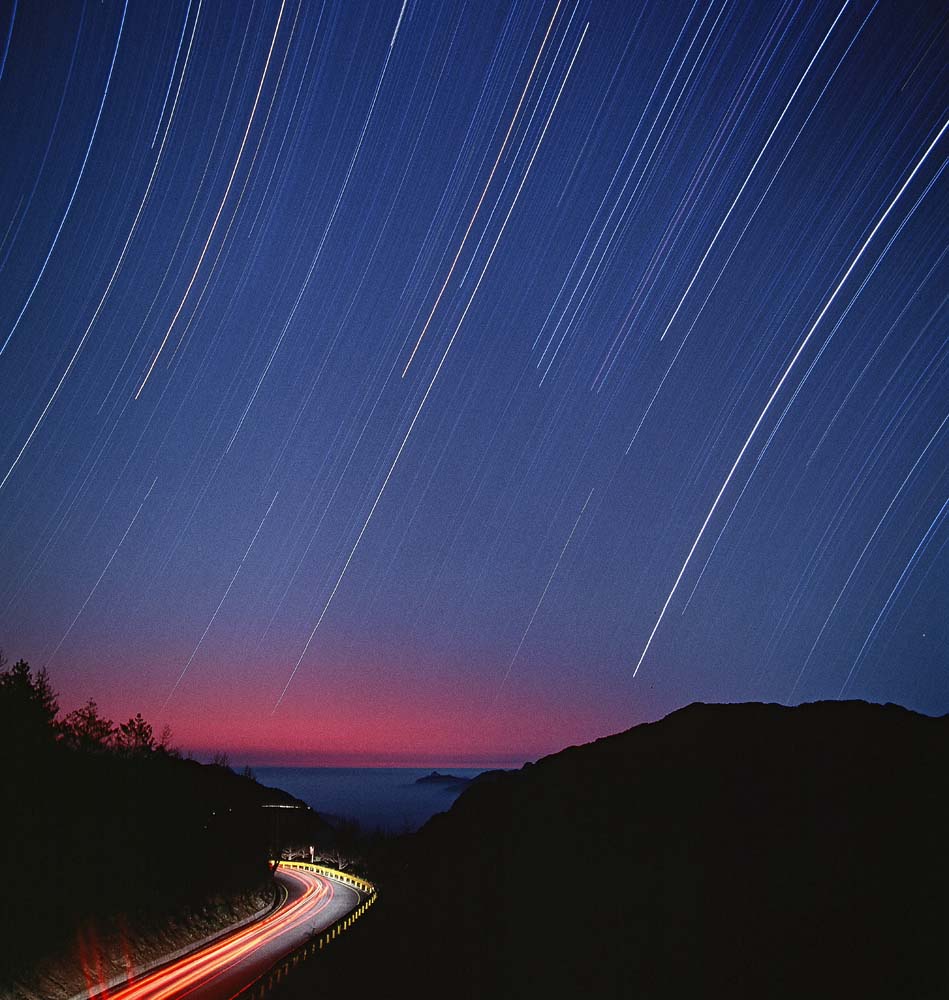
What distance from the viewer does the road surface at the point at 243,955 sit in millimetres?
22953

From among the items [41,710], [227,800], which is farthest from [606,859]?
[227,800]

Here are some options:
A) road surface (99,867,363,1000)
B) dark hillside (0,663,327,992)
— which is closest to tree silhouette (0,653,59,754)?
dark hillside (0,663,327,992)

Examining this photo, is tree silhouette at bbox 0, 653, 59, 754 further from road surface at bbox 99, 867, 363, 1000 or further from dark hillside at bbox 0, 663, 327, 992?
road surface at bbox 99, 867, 363, 1000

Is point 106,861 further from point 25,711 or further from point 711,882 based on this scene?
point 711,882

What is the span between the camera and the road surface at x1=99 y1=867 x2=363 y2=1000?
2295 centimetres

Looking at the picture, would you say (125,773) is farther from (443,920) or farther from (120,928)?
(443,920)

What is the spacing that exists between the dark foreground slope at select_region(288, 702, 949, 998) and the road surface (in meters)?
2.91

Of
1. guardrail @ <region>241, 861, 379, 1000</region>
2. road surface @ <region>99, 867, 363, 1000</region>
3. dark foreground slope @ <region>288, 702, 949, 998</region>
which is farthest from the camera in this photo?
road surface @ <region>99, 867, 363, 1000</region>

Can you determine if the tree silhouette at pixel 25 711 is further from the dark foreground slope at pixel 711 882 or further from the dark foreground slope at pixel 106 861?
the dark foreground slope at pixel 711 882

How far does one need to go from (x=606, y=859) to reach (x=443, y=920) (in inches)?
264

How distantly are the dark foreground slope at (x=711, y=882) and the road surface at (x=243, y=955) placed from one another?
291 centimetres

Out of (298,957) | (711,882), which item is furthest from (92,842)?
(711,882)

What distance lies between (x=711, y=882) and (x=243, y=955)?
17.3m

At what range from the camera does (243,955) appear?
28953mm
